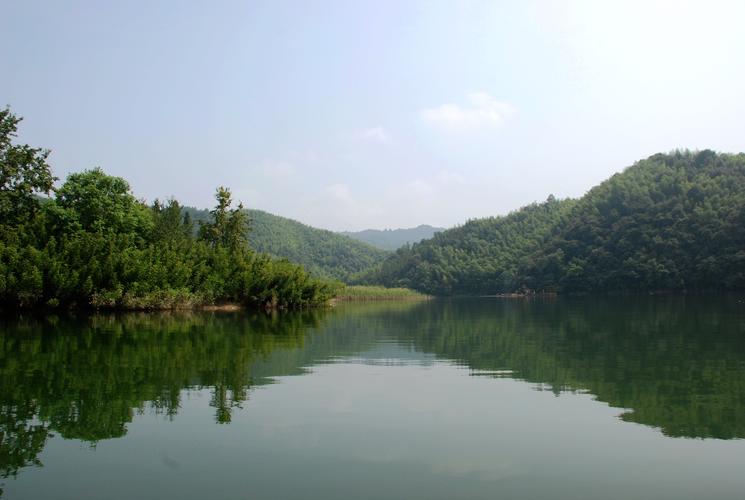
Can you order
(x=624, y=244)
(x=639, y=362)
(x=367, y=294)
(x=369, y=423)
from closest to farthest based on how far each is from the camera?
(x=369, y=423), (x=639, y=362), (x=367, y=294), (x=624, y=244)

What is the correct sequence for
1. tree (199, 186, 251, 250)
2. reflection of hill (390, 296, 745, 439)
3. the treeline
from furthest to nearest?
1. tree (199, 186, 251, 250)
2. the treeline
3. reflection of hill (390, 296, 745, 439)

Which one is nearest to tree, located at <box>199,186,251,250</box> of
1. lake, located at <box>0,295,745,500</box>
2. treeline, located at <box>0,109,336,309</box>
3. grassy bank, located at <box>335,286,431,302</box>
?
treeline, located at <box>0,109,336,309</box>

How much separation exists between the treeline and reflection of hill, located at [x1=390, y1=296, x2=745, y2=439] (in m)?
24.0

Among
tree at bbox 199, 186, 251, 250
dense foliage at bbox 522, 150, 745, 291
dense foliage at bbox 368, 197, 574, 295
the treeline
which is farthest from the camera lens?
dense foliage at bbox 368, 197, 574, 295

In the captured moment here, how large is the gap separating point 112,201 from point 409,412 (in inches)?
1803

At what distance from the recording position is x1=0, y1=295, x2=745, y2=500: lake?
794 cm

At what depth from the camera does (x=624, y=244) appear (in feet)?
390

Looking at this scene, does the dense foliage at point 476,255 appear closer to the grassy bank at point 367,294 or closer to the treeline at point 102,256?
the grassy bank at point 367,294

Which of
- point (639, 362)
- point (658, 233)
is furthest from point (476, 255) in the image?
point (639, 362)

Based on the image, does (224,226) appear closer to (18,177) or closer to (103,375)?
(18,177)

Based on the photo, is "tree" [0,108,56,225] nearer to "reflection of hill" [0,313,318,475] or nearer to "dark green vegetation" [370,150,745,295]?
"reflection of hill" [0,313,318,475]

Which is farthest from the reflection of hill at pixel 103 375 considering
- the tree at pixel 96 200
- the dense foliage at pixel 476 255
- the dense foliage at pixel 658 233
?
the dense foliage at pixel 476 255

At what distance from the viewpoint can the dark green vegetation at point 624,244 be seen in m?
108

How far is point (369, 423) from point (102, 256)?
3880 centimetres
